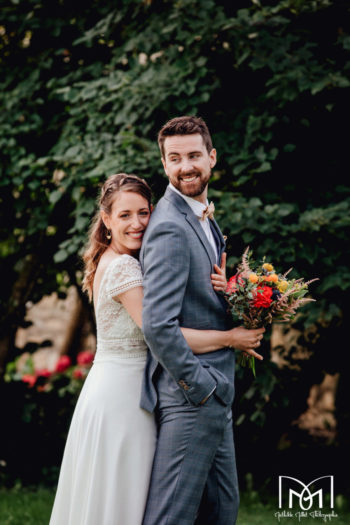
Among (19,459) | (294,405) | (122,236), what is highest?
(122,236)

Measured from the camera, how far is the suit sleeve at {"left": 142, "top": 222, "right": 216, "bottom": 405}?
2627 mm

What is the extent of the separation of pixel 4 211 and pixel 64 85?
1.22 metres

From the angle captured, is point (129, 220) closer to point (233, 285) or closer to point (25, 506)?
point (233, 285)

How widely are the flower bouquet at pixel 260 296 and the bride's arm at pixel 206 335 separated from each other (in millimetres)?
49

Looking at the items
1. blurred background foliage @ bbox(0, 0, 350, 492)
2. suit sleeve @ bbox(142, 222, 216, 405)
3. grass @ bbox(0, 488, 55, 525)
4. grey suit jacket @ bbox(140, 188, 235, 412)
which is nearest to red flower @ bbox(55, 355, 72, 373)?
grass @ bbox(0, 488, 55, 525)

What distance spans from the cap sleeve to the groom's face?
0.40 meters

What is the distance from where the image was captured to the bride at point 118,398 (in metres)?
2.81

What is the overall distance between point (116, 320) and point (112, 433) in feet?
1.65

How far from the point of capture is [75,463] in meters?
2.98

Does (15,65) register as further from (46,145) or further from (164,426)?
(164,426)

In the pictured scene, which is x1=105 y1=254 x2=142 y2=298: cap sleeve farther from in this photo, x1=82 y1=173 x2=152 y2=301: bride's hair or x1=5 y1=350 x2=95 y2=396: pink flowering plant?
x1=5 y1=350 x2=95 y2=396: pink flowering plant

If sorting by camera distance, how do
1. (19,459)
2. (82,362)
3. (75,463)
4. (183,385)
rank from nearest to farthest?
(183,385), (75,463), (19,459), (82,362)

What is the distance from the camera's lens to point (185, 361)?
2.63 meters

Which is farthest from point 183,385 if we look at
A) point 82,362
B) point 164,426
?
point 82,362
